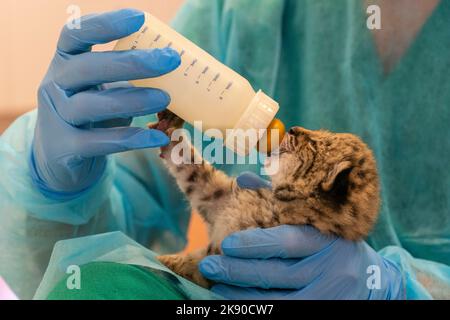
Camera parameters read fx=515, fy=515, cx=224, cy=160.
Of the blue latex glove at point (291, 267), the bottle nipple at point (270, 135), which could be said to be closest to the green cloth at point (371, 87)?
the blue latex glove at point (291, 267)

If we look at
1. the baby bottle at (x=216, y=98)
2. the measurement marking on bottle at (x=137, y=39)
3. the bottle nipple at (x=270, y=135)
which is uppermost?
the measurement marking on bottle at (x=137, y=39)

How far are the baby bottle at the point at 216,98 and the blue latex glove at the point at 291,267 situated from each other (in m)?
0.19

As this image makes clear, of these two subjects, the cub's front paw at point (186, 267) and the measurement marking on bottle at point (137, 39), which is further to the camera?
the cub's front paw at point (186, 267)

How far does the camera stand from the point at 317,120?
1.28m

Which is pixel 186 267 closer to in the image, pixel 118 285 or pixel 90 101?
pixel 118 285

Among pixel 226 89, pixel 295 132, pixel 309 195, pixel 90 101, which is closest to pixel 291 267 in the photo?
pixel 309 195

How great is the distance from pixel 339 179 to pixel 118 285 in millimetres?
435

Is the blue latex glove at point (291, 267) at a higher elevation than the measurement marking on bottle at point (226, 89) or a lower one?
lower

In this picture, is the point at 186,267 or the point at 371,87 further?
the point at 371,87

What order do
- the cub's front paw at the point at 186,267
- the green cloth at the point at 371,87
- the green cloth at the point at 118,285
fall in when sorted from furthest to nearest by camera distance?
the green cloth at the point at 371,87, the cub's front paw at the point at 186,267, the green cloth at the point at 118,285

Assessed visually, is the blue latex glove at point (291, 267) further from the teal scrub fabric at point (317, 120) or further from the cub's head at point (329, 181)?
the teal scrub fabric at point (317, 120)

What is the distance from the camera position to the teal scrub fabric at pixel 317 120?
3.76ft

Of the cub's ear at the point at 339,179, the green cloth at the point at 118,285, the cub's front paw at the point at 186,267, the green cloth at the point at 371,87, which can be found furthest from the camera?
the green cloth at the point at 371,87
